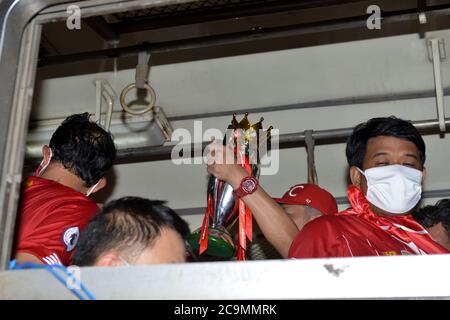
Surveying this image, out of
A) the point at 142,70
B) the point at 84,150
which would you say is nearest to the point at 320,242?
the point at 84,150

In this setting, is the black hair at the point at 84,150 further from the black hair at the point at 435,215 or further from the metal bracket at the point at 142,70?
the black hair at the point at 435,215

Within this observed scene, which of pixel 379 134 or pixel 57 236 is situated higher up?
pixel 379 134

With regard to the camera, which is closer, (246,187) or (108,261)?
(108,261)

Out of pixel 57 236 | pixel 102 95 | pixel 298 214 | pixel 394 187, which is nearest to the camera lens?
pixel 57 236

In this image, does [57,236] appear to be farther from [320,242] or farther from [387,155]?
[387,155]

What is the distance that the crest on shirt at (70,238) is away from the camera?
6.47 feet

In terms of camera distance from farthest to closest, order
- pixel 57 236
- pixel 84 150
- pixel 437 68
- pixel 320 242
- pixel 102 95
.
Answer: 1. pixel 102 95
2. pixel 437 68
3. pixel 84 150
4. pixel 57 236
5. pixel 320 242

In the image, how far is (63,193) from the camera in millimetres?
2135

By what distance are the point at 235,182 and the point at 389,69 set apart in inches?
47.4

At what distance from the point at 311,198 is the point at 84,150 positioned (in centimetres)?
90

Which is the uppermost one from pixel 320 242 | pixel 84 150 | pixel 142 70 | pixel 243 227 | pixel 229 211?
pixel 142 70

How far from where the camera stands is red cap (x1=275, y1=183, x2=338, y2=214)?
8.54 ft
